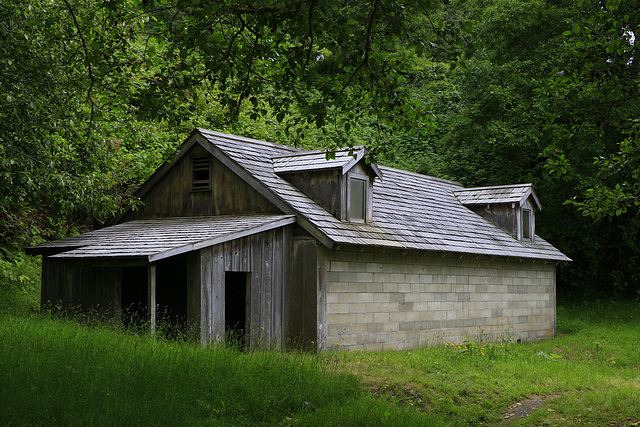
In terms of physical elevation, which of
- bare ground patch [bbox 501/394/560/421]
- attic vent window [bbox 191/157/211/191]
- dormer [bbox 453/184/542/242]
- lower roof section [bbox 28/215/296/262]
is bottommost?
bare ground patch [bbox 501/394/560/421]

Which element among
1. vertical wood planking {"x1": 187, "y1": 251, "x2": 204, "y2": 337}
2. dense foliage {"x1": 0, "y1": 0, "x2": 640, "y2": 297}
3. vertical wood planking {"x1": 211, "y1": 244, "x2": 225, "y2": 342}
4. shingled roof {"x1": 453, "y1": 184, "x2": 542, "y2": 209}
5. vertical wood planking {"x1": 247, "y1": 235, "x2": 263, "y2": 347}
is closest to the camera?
dense foliage {"x1": 0, "y1": 0, "x2": 640, "y2": 297}

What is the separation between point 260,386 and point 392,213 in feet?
32.6

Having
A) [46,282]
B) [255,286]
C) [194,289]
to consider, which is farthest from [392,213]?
[46,282]

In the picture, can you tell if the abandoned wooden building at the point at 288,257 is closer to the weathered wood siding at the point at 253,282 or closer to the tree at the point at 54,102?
the weathered wood siding at the point at 253,282

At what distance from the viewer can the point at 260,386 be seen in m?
9.20

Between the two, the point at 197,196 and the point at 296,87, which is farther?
the point at 197,196

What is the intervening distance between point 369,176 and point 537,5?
1361 cm

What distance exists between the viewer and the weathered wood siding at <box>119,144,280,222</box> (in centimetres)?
1597

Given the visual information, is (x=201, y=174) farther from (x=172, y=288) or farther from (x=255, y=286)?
(x=255, y=286)

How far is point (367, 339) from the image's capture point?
52.0ft

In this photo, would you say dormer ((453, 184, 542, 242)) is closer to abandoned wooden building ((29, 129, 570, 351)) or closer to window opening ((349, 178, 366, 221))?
abandoned wooden building ((29, 129, 570, 351))

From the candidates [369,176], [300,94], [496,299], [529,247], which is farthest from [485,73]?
[300,94]

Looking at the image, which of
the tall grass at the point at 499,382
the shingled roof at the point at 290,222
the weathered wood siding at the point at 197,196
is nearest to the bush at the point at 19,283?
the shingled roof at the point at 290,222

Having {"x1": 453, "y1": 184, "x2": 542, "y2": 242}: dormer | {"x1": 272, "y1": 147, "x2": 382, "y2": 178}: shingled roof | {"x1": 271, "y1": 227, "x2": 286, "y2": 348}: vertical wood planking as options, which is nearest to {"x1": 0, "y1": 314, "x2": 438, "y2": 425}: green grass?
{"x1": 271, "y1": 227, "x2": 286, "y2": 348}: vertical wood planking
